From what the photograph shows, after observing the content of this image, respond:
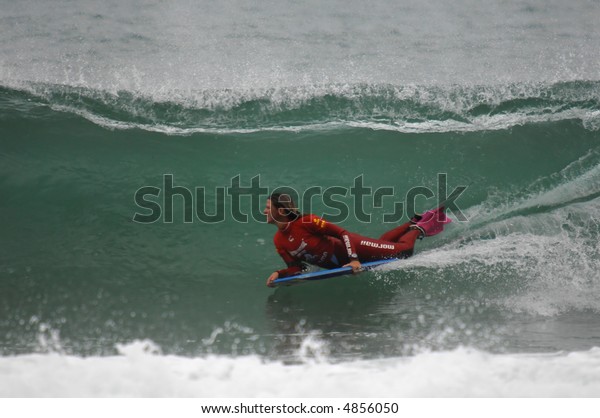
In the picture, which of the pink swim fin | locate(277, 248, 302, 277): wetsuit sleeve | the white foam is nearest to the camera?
the white foam

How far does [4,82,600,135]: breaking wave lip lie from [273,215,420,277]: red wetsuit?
3.06m

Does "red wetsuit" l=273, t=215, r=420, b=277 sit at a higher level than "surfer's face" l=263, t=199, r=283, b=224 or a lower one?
lower

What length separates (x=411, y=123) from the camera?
9641 millimetres

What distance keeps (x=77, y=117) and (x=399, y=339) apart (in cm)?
591

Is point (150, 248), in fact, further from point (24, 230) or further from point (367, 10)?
point (367, 10)

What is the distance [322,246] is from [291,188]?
2.31m

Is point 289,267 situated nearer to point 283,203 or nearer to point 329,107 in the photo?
point 283,203

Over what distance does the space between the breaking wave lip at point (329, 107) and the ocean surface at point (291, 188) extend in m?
0.03

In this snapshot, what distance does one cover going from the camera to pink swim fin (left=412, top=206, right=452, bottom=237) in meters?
7.38

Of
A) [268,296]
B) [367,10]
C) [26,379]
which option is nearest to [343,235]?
[268,296]

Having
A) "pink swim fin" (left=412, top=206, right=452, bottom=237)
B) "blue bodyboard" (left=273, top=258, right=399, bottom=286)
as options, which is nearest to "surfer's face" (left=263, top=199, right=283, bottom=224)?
"blue bodyboard" (left=273, top=258, right=399, bottom=286)

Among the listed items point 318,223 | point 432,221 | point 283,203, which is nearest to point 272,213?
point 283,203

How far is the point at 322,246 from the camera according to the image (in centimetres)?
658

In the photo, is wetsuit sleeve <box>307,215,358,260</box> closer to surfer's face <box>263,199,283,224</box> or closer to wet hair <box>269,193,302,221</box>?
wet hair <box>269,193,302,221</box>
